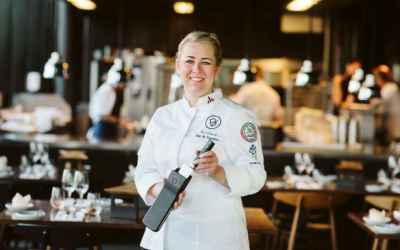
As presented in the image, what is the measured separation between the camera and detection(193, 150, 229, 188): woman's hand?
2.01 m

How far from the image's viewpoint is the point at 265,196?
6.04 m

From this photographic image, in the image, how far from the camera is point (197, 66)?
2.25 m

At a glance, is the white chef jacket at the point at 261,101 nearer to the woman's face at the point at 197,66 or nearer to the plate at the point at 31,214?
the plate at the point at 31,214

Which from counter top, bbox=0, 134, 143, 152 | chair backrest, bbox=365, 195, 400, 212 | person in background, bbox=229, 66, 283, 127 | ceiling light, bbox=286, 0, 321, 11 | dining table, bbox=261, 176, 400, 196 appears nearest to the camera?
chair backrest, bbox=365, 195, 400, 212

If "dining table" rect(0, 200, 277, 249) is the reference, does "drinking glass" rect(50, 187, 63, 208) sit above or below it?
above

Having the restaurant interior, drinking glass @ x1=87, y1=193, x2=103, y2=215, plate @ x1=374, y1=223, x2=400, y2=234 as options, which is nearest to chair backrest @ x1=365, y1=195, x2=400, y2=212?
the restaurant interior

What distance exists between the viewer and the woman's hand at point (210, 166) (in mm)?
2008

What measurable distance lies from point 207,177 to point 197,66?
47 centimetres

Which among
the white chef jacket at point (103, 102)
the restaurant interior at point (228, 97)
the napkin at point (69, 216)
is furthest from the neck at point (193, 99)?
the white chef jacket at point (103, 102)

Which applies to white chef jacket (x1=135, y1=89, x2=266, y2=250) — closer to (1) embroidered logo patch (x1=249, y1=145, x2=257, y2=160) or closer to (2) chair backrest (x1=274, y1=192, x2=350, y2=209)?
(1) embroidered logo patch (x1=249, y1=145, x2=257, y2=160)

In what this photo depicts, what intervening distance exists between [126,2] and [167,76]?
1.75 metres

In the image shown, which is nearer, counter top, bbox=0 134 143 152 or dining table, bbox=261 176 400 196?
dining table, bbox=261 176 400 196

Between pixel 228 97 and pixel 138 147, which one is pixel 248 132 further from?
pixel 228 97

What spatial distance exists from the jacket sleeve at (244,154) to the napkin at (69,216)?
57.5 inches
